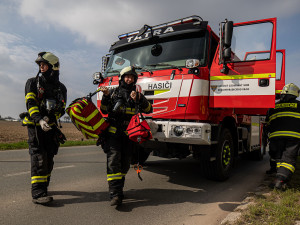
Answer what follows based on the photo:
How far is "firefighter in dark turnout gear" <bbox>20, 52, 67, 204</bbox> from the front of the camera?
315cm

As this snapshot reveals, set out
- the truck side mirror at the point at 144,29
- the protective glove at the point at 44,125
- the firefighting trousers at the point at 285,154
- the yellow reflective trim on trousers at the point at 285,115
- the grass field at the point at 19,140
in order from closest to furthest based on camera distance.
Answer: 1. the protective glove at the point at 44,125
2. the firefighting trousers at the point at 285,154
3. the yellow reflective trim on trousers at the point at 285,115
4. the truck side mirror at the point at 144,29
5. the grass field at the point at 19,140

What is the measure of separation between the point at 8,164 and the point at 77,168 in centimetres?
168

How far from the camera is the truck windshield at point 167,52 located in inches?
167

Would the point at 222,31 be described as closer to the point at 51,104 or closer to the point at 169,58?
the point at 169,58

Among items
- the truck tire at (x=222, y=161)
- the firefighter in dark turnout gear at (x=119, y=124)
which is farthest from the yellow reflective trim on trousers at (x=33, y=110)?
the truck tire at (x=222, y=161)

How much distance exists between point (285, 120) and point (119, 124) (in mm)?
3129

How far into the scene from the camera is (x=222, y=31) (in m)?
3.86

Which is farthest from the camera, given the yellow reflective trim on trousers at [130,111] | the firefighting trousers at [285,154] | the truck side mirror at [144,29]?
the truck side mirror at [144,29]

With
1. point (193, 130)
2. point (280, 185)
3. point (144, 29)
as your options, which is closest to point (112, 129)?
point (193, 130)

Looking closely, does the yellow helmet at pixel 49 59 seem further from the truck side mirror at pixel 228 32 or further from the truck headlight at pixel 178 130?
the truck side mirror at pixel 228 32

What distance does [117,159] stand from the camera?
3.24 m

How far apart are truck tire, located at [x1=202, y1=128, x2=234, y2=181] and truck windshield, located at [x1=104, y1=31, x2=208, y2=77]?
4.91 ft

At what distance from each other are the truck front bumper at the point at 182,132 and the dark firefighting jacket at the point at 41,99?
1488 mm

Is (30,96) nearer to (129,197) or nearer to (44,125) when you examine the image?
(44,125)
